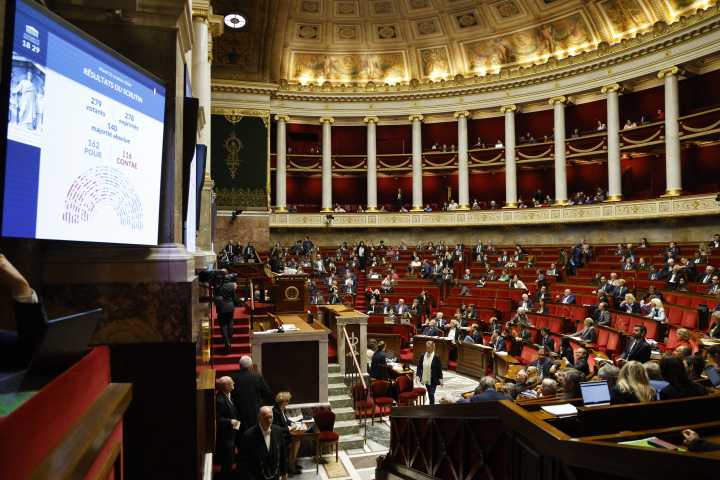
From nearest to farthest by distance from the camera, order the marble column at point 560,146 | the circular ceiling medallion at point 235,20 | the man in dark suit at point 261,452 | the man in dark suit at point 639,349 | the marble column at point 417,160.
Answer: the man in dark suit at point 261,452
the man in dark suit at point 639,349
the circular ceiling medallion at point 235,20
the marble column at point 560,146
the marble column at point 417,160

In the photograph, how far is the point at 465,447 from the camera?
13.0 ft

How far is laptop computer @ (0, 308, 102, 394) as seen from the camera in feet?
3.90

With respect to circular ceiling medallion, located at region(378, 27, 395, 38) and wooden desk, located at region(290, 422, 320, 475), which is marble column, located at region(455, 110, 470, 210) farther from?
wooden desk, located at region(290, 422, 320, 475)

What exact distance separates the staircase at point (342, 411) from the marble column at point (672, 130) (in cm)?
1581

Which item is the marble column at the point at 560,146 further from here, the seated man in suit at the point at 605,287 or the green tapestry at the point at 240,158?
the green tapestry at the point at 240,158

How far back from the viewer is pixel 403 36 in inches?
979

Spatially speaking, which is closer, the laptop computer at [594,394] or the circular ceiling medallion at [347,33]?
the laptop computer at [594,394]

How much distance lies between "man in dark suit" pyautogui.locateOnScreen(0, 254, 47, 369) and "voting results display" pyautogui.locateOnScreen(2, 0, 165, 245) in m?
0.47

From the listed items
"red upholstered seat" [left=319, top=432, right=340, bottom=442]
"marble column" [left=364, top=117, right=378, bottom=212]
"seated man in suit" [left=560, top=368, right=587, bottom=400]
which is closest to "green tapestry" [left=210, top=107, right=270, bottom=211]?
"marble column" [left=364, top=117, right=378, bottom=212]

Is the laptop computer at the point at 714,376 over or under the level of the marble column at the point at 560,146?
under

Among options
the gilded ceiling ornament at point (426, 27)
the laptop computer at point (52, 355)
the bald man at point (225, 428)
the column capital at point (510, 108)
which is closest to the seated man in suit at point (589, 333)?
the bald man at point (225, 428)

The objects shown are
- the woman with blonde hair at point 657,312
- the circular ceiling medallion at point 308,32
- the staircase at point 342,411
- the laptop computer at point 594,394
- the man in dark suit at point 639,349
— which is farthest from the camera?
the circular ceiling medallion at point 308,32

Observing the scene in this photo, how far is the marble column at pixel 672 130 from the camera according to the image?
736 inches

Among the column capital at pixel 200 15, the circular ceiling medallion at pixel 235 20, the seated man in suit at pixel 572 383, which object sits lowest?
the seated man in suit at pixel 572 383
